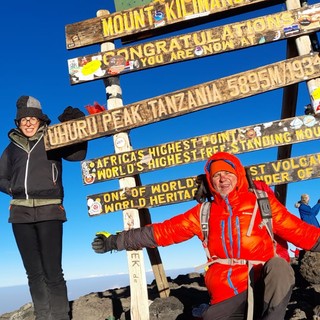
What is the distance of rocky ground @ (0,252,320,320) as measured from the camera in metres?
6.08

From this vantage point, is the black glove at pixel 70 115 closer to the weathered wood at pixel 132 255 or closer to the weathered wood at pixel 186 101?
the weathered wood at pixel 186 101

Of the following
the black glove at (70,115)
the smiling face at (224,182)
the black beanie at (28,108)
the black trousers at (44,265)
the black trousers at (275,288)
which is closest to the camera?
the black trousers at (275,288)

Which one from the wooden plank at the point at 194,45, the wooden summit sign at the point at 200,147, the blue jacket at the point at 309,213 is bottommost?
the blue jacket at the point at 309,213

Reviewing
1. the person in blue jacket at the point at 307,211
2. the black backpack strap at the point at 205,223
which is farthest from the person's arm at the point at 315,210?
the black backpack strap at the point at 205,223

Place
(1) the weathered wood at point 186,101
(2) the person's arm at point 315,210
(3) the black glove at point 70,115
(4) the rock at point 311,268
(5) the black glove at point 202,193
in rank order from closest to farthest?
(5) the black glove at point 202,193 → (1) the weathered wood at point 186,101 → (3) the black glove at point 70,115 → (4) the rock at point 311,268 → (2) the person's arm at point 315,210

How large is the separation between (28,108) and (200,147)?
8.37 feet

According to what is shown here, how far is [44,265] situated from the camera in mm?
5352

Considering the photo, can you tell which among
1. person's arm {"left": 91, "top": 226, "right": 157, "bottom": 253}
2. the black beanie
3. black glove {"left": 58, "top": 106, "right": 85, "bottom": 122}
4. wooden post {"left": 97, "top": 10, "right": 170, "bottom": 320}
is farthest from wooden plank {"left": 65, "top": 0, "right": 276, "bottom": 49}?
person's arm {"left": 91, "top": 226, "right": 157, "bottom": 253}

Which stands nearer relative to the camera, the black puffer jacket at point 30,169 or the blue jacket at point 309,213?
the black puffer jacket at point 30,169

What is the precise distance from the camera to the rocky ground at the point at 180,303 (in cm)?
608

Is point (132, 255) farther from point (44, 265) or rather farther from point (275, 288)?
point (275, 288)

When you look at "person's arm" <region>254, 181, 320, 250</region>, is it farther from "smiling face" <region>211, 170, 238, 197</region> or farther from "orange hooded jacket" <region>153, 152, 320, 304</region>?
"smiling face" <region>211, 170, 238, 197</region>

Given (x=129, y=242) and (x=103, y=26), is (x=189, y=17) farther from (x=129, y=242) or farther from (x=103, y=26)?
(x=129, y=242)

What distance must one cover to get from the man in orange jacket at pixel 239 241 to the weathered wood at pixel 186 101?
207 centimetres
